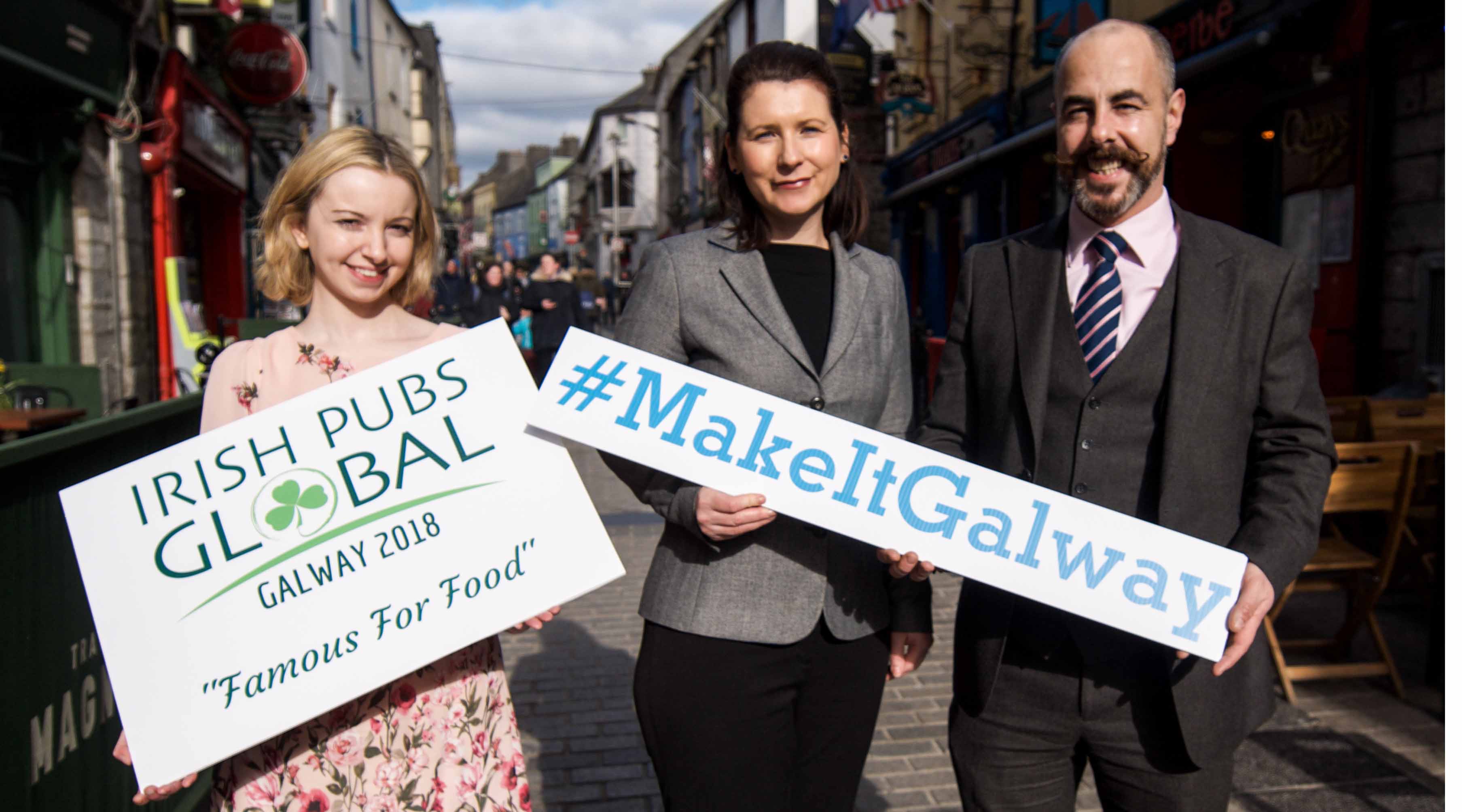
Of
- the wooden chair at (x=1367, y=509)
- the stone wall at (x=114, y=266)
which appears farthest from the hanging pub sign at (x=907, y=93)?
the wooden chair at (x=1367, y=509)

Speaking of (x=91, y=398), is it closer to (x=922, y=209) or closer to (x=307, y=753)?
(x=307, y=753)

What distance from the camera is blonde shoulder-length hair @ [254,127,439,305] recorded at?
192 cm

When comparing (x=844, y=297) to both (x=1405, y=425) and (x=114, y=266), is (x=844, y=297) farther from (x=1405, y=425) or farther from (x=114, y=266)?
(x=114, y=266)

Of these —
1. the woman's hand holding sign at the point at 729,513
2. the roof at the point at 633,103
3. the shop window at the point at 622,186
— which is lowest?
the woman's hand holding sign at the point at 729,513

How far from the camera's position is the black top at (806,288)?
2.13m

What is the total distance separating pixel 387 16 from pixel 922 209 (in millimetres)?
25036

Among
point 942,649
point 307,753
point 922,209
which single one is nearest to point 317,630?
point 307,753

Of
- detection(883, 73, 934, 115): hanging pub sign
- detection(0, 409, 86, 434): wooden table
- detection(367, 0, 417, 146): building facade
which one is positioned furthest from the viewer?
detection(367, 0, 417, 146): building facade

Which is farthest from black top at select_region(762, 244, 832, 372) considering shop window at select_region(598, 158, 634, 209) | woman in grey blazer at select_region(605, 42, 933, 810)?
shop window at select_region(598, 158, 634, 209)

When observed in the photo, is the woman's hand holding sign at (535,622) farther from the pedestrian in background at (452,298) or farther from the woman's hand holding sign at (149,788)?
the pedestrian in background at (452,298)

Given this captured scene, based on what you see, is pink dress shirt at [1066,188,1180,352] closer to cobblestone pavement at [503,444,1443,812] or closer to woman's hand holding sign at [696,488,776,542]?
woman's hand holding sign at [696,488,776,542]

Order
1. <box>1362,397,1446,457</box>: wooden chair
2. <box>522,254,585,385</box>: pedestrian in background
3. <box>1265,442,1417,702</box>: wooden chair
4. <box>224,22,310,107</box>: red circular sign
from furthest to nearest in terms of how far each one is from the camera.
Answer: <box>224,22,310,107</box>: red circular sign → <box>522,254,585,385</box>: pedestrian in background → <box>1362,397,1446,457</box>: wooden chair → <box>1265,442,1417,702</box>: wooden chair

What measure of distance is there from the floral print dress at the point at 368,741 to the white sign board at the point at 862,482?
0.41m

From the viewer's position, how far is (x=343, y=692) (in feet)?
6.02
